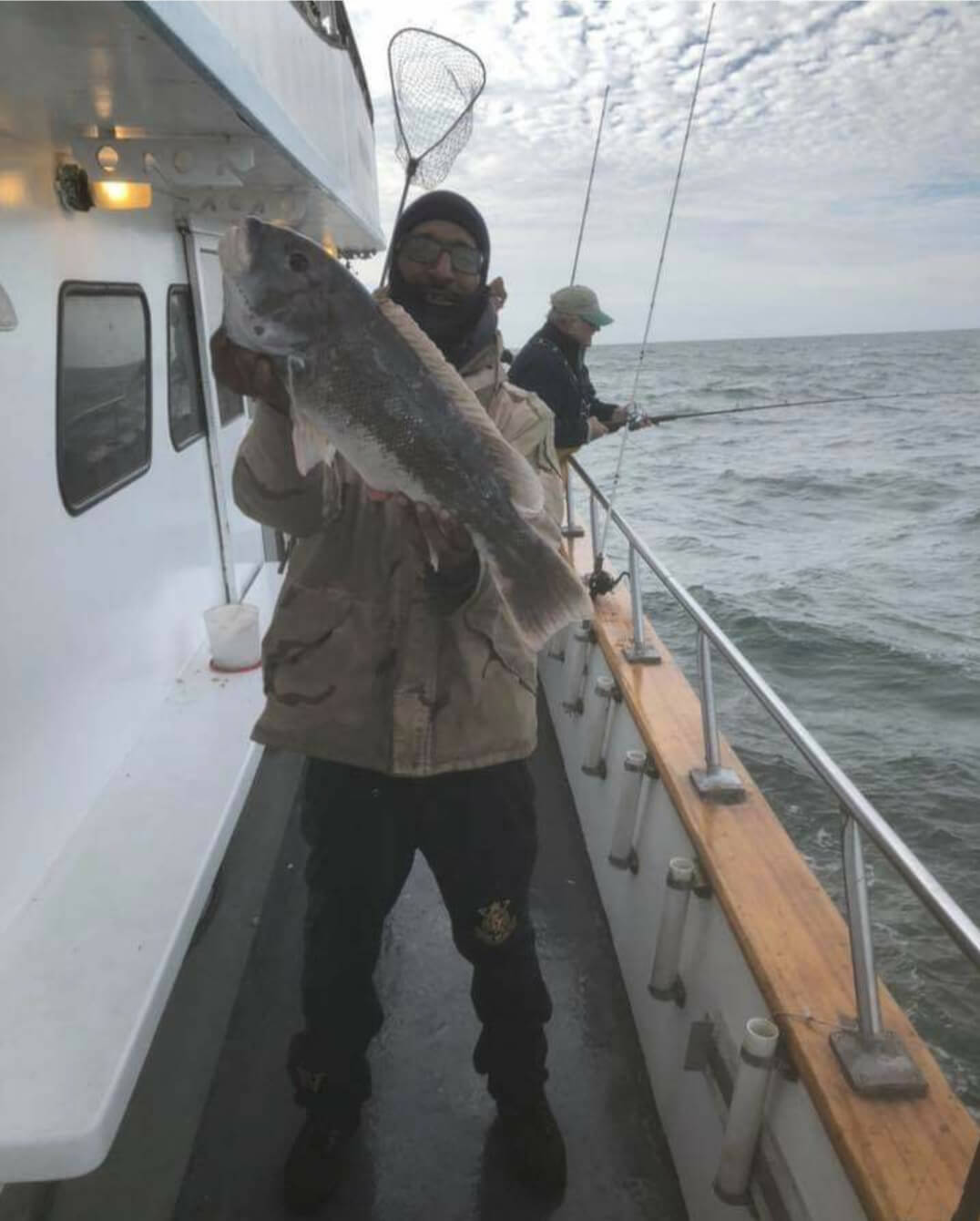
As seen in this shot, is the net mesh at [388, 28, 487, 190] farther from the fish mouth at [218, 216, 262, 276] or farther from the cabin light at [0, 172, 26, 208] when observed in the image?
the fish mouth at [218, 216, 262, 276]

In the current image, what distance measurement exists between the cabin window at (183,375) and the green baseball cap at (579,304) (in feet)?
8.30

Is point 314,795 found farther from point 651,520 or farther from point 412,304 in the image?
point 651,520

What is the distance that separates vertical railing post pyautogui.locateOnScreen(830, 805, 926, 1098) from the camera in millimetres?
1939

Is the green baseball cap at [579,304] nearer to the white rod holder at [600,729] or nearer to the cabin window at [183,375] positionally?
the cabin window at [183,375]

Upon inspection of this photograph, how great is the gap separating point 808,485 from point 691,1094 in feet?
66.1

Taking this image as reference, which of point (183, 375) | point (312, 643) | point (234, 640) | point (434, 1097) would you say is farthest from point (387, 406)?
point (183, 375)

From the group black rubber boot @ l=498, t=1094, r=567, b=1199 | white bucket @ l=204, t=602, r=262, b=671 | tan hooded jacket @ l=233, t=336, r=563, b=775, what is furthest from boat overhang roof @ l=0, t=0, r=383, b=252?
black rubber boot @ l=498, t=1094, r=567, b=1199

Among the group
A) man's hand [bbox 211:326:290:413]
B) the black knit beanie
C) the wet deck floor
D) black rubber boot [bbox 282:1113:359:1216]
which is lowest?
the wet deck floor

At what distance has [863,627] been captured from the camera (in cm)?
1108

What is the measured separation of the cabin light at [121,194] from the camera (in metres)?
3.47

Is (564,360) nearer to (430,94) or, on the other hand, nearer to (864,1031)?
(430,94)

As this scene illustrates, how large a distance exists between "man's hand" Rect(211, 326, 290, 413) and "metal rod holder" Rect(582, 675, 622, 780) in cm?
288

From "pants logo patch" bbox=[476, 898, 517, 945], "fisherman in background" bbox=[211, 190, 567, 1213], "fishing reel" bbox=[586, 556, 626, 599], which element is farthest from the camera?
"fishing reel" bbox=[586, 556, 626, 599]

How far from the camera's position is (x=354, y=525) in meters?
2.27
